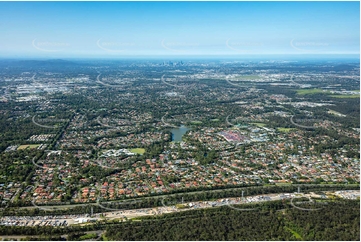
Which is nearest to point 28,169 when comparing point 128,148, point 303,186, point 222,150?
point 128,148

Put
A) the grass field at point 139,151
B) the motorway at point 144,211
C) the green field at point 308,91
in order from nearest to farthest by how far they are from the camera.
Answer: the motorway at point 144,211, the grass field at point 139,151, the green field at point 308,91

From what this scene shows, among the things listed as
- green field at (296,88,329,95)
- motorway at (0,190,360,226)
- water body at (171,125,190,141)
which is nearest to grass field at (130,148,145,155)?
water body at (171,125,190,141)

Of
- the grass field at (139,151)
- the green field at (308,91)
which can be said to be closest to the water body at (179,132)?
the grass field at (139,151)

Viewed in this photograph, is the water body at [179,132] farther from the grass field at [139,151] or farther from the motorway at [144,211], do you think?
the motorway at [144,211]

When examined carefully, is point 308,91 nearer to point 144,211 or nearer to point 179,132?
point 179,132

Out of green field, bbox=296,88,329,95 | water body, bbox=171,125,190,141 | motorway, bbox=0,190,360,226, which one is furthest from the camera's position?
green field, bbox=296,88,329,95

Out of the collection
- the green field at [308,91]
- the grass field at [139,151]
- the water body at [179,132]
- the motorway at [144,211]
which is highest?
the green field at [308,91]

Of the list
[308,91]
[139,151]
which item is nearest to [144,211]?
[139,151]

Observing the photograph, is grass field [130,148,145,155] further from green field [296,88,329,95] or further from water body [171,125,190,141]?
green field [296,88,329,95]

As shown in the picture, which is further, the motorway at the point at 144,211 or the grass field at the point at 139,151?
the grass field at the point at 139,151
